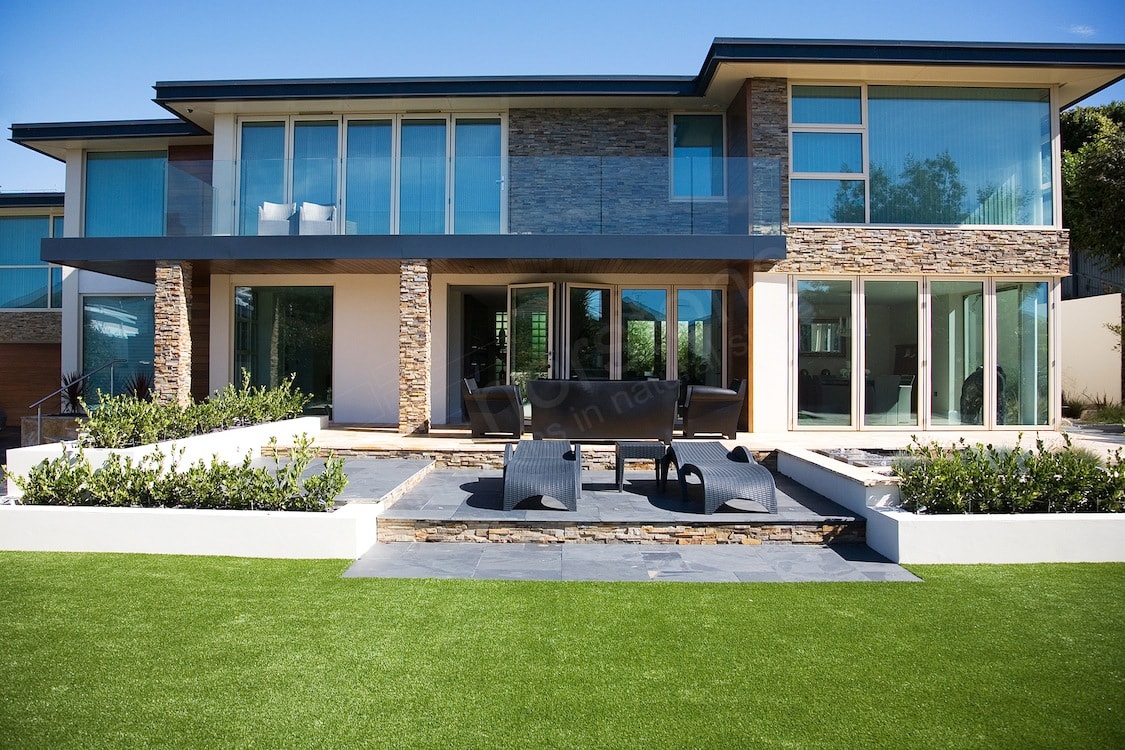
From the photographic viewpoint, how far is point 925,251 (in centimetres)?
1111

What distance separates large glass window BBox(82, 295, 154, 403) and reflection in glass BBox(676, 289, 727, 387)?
10.4m

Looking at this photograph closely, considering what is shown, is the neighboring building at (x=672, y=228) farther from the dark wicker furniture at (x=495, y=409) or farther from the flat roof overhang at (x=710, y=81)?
the dark wicker furniture at (x=495, y=409)

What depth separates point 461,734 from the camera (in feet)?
9.02

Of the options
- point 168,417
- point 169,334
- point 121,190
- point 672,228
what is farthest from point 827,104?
point 121,190

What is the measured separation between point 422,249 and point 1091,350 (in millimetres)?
16777

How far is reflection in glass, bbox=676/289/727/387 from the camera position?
1249 cm

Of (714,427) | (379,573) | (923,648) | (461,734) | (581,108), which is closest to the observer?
(461,734)

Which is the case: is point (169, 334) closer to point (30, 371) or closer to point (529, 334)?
point (529, 334)

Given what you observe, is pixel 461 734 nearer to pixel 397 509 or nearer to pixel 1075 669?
pixel 1075 669

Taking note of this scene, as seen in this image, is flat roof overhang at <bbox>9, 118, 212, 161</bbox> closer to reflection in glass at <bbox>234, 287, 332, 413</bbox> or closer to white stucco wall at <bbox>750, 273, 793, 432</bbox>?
reflection in glass at <bbox>234, 287, 332, 413</bbox>

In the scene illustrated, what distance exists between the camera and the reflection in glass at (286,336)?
12.6 m

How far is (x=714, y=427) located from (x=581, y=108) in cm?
649

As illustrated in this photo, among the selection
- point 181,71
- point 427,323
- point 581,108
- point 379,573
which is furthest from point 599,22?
point 379,573

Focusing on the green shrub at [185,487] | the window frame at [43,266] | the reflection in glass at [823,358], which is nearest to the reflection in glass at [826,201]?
the reflection in glass at [823,358]
